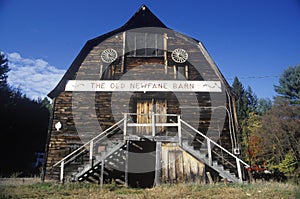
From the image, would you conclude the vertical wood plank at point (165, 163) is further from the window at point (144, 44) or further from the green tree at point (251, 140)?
the green tree at point (251, 140)

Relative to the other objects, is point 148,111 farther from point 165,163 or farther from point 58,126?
point 58,126

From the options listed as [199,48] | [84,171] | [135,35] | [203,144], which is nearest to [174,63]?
[199,48]

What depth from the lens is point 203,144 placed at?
1013 cm

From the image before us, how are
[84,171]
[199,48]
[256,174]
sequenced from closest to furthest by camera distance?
[84,171], [199,48], [256,174]

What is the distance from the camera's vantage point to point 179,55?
11.6m

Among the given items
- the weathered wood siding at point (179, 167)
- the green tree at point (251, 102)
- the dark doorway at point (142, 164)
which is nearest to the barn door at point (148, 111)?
the dark doorway at point (142, 164)

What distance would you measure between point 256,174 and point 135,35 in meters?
11.2

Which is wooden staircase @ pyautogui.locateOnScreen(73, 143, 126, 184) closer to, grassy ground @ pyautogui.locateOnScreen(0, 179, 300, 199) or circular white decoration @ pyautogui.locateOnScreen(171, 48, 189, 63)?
grassy ground @ pyautogui.locateOnScreen(0, 179, 300, 199)

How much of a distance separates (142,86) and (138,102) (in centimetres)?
86

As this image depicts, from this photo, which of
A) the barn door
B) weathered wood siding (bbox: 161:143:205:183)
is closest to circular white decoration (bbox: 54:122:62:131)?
the barn door

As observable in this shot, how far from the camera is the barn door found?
10.8m

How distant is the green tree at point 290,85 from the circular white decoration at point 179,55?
728 inches

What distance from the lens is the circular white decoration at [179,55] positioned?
1155 cm

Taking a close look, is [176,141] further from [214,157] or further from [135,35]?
[135,35]
